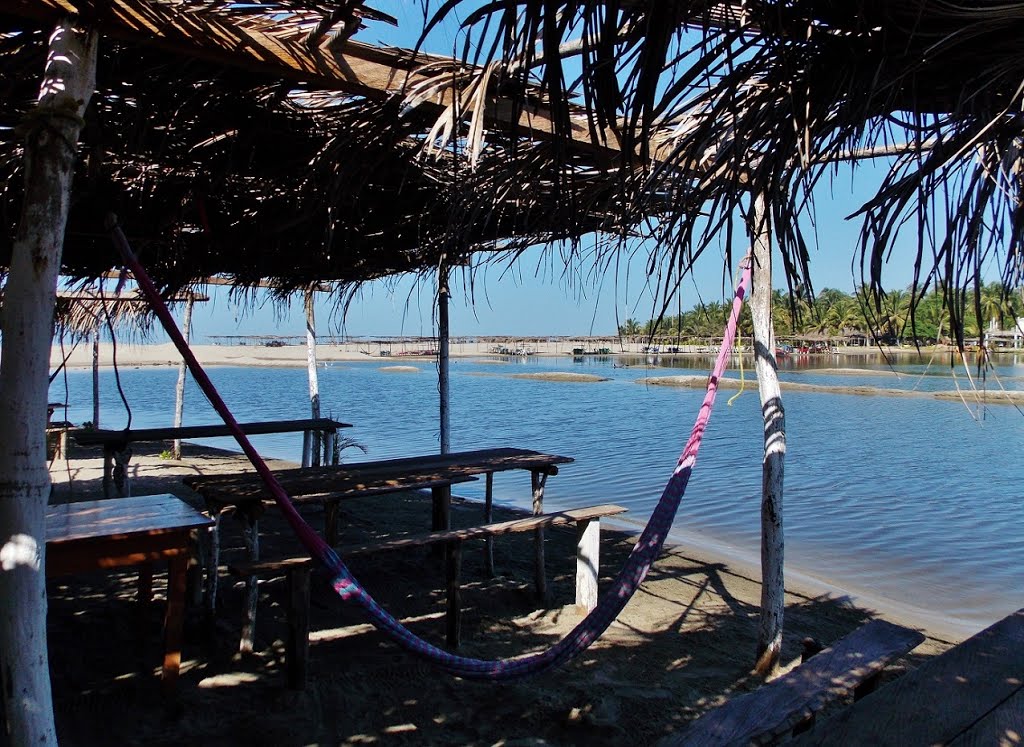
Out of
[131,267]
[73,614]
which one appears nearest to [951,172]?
[131,267]

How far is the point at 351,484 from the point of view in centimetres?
302

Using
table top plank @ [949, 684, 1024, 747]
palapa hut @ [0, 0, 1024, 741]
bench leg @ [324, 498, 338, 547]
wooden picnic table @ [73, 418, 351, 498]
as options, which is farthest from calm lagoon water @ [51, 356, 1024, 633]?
bench leg @ [324, 498, 338, 547]

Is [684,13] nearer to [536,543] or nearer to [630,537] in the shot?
[536,543]

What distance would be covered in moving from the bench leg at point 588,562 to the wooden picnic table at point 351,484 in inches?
8.4

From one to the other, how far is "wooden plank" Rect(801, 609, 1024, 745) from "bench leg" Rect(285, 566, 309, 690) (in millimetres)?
1714

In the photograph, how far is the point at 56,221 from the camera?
54.9 inches

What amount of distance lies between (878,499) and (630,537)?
3847 millimetres

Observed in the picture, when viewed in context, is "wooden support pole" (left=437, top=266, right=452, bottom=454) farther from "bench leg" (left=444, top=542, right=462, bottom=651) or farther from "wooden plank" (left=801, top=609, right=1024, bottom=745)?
"wooden plank" (left=801, top=609, right=1024, bottom=745)

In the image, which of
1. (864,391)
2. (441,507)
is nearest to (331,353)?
(864,391)

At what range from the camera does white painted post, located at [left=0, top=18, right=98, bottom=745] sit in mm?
1314

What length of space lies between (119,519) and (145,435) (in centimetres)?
240

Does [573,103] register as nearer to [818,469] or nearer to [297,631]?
[297,631]

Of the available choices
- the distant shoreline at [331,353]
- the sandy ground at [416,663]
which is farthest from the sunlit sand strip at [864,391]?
the distant shoreline at [331,353]

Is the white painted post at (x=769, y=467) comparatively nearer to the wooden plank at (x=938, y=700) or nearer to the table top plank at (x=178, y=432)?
the wooden plank at (x=938, y=700)
